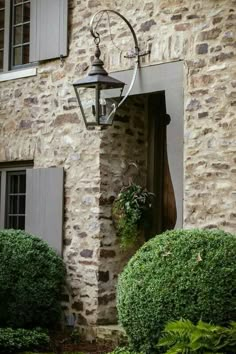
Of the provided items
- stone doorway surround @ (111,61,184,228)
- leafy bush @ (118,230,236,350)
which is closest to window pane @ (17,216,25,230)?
stone doorway surround @ (111,61,184,228)

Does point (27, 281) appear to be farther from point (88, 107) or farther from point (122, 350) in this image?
point (88, 107)

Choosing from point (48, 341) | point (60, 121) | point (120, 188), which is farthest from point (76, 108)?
point (48, 341)

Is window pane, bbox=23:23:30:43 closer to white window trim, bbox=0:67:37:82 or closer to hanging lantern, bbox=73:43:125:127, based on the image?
white window trim, bbox=0:67:37:82

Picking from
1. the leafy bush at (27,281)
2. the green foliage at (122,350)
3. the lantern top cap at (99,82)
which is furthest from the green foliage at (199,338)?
the leafy bush at (27,281)

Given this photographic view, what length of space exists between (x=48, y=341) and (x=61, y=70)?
10.8ft

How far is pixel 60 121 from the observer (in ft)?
30.3

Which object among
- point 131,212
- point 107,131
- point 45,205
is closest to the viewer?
point 131,212

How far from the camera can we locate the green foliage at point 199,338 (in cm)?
598

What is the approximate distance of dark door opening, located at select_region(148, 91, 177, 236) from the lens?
9.12 m

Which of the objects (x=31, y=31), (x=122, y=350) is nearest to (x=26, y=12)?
(x=31, y=31)

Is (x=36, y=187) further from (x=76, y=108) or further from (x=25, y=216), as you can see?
(x=76, y=108)

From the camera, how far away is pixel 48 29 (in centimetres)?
941

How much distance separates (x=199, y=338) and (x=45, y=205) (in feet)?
12.2

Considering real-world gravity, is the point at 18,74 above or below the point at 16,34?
below
